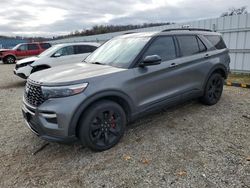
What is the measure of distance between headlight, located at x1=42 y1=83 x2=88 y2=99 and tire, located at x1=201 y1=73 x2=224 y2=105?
10.6 feet

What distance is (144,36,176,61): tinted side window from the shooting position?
4.03 metres

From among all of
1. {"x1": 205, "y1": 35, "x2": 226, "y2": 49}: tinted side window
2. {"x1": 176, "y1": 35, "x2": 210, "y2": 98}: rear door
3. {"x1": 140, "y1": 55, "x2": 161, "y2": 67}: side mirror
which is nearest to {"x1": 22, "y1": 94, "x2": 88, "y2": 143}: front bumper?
{"x1": 140, "y1": 55, "x2": 161, "y2": 67}: side mirror

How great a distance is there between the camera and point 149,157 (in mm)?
3291

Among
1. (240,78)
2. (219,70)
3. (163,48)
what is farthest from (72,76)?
(240,78)

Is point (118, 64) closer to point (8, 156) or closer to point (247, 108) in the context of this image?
point (8, 156)

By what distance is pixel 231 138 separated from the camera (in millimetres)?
3768

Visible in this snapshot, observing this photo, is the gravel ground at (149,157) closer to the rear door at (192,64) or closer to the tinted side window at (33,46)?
the rear door at (192,64)

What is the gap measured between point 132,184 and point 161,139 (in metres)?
1.26

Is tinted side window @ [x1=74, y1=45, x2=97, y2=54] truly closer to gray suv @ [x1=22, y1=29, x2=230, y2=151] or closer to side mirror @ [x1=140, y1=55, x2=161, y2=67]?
gray suv @ [x1=22, y1=29, x2=230, y2=151]

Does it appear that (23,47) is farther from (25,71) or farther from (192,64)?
(192,64)

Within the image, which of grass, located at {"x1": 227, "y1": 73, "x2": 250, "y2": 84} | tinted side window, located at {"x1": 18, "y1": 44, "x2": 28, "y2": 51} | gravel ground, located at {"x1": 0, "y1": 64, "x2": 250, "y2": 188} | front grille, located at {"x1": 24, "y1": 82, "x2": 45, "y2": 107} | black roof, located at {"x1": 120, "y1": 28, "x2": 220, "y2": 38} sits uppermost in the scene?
black roof, located at {"x1": 120, "y1": 28, "x2": 220, "y2": 38}

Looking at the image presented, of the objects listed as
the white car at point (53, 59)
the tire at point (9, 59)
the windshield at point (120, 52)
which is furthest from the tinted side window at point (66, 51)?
the tire at point (9, 59)

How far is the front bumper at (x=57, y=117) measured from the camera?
3020 mm

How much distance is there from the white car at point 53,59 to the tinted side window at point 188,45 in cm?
546
